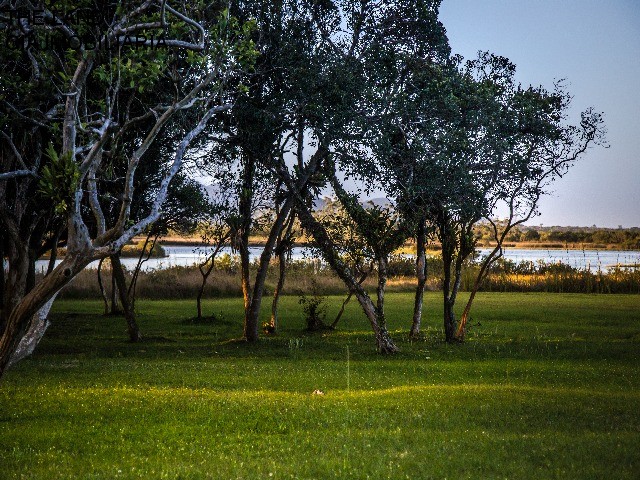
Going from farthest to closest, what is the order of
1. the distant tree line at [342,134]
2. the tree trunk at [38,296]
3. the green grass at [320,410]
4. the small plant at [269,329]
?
1. the small plant at [269,329]
2. the distant tree line at [342,134]
3. the tree trunk at [38,296]
4. the green grass at [320,410]

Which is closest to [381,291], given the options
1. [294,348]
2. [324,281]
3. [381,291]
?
[381,291]

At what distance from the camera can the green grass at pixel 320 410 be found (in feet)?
31.8

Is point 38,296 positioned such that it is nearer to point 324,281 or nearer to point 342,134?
point 342,134

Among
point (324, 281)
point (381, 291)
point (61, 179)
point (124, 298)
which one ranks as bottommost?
point (124, 298)

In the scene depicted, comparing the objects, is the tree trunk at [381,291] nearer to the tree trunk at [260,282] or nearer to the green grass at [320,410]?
the green grass at [320,410]

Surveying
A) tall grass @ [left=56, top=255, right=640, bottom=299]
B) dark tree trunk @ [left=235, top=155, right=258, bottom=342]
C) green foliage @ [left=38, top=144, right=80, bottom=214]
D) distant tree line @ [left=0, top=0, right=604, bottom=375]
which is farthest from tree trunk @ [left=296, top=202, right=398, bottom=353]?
tall grass @ [left=56, top=255, right=640, bottom=299]

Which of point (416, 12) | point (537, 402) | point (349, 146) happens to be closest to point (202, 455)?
point (537, 402)

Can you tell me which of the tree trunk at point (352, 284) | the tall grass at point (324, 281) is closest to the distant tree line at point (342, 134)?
the tree trunk at point (352, 284)

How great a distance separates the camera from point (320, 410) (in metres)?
13.1

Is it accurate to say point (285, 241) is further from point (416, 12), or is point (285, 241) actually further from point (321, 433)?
point (321, 433)

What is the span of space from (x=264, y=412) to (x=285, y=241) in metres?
15.7

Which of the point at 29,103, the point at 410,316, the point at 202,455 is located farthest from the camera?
the point at 410,316

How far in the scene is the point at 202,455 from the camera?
10.3 meters

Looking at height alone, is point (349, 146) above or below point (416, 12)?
below
